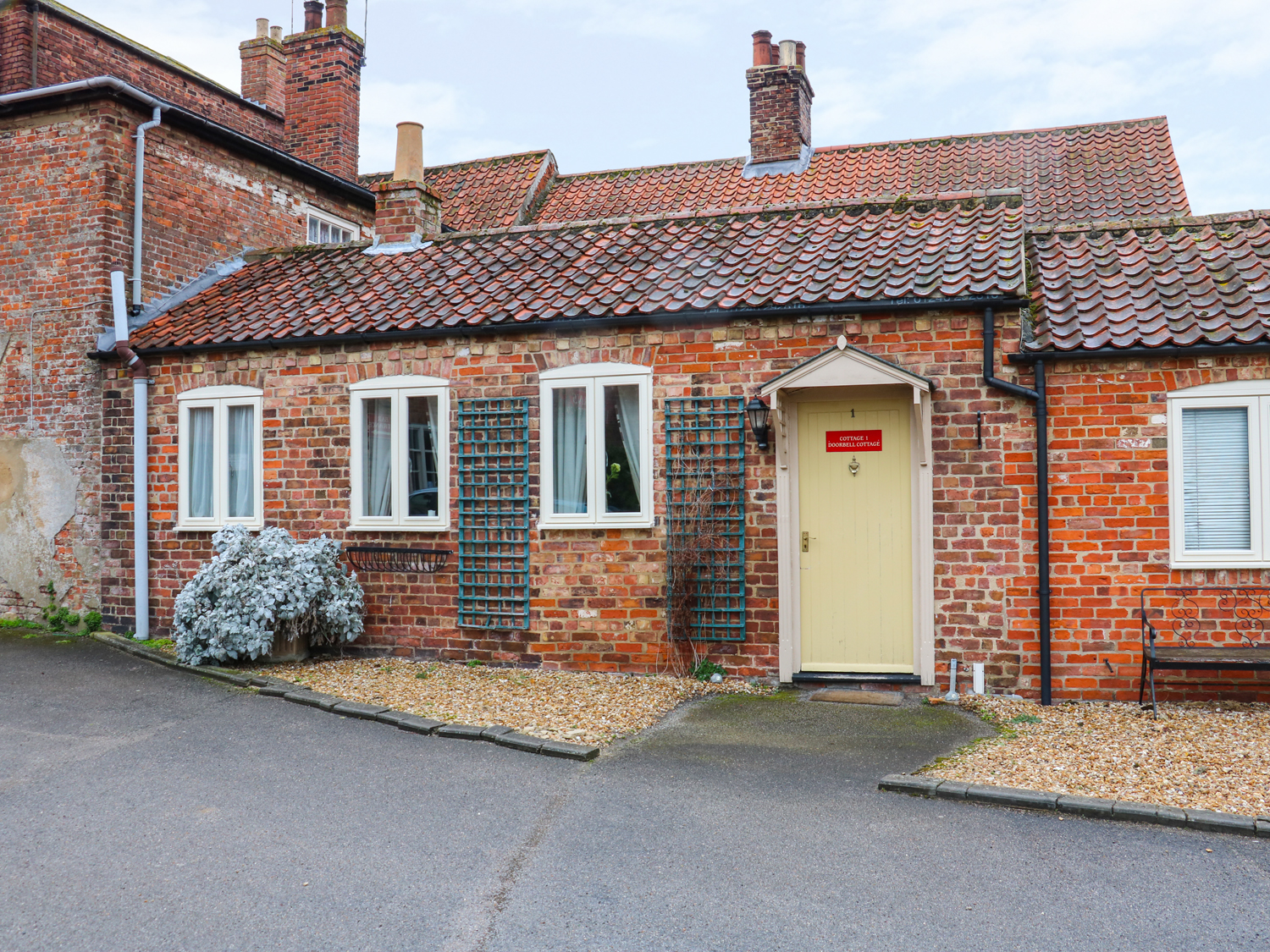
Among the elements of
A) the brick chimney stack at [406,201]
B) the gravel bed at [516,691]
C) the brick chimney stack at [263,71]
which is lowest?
the gravel bed at [516,691]

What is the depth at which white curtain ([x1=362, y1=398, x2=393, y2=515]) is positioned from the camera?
9.98m

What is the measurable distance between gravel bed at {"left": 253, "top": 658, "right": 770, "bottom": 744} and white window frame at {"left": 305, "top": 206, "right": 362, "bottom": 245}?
6.88 meters

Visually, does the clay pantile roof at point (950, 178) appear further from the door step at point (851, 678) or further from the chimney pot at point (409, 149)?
the door step at point (851, 678)

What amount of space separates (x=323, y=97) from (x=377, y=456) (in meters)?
8.42

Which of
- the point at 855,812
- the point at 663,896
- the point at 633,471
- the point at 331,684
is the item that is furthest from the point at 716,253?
the point at 663,896

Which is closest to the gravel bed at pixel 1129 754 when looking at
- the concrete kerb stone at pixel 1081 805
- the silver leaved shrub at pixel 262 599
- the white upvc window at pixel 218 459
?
the concrete kerb stone at pixel 1081 805

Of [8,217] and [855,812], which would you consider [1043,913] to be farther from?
A: [8,217]

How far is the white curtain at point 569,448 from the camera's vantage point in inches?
366

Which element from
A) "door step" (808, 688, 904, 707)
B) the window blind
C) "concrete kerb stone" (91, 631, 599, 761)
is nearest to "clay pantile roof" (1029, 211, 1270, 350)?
the window blind

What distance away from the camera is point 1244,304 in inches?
315

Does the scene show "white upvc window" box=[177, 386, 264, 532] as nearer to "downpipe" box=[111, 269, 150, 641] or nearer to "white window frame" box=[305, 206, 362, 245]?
"downpipe" box=[111, 269, 150, 641]

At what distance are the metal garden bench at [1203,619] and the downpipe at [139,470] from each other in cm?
939

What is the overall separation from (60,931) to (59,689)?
5.06m

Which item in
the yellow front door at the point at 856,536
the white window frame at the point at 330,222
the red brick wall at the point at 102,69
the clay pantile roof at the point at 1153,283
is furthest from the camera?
the white window frame at the point at 330,222
